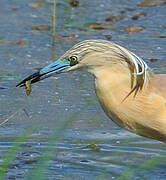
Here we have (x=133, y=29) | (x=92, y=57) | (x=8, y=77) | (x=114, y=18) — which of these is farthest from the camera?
(x=114, y=18)

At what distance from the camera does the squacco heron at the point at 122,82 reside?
4449mm

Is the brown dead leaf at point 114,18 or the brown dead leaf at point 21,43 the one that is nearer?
the brown dead leaf at point 21,43

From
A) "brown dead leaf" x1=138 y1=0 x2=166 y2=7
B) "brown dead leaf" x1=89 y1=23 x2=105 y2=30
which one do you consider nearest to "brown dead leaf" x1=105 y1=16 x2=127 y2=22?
"brown dead leaf" x1=89 y1=23 x2=105 y2=30

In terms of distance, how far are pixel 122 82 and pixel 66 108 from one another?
1.91 m

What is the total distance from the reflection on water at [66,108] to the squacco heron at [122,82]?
0.72ft

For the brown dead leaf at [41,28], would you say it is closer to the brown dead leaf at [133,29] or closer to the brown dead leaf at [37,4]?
the brown dead leaf at [37,4]

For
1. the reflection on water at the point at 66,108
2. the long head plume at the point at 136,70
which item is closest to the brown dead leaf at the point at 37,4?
the reflection on water at the point at 66,108

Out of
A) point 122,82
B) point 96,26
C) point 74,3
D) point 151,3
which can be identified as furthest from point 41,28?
point 122,82

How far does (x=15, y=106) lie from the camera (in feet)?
21.1

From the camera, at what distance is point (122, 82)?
4523 mm

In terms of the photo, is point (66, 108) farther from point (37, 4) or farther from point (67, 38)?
point (37, 4)

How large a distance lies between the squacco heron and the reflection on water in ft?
0.72

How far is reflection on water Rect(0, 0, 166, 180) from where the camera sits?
521 cm

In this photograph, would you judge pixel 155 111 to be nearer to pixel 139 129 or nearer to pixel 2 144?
pixel 139 129
